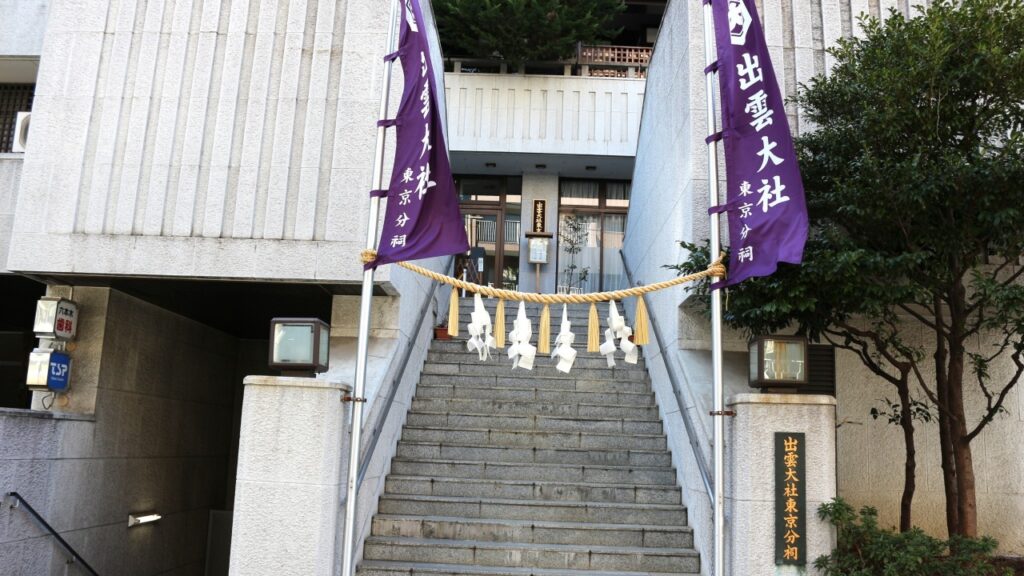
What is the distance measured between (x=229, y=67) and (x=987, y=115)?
7249 mm

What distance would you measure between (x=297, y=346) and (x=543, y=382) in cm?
417

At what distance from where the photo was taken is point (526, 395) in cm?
893

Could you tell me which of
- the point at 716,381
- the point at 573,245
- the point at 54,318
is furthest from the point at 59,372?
the point at 573,245

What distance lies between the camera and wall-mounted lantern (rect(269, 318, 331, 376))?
573cm

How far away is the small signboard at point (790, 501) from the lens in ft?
17.6

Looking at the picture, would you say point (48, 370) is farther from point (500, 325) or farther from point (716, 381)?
point (716, 381)

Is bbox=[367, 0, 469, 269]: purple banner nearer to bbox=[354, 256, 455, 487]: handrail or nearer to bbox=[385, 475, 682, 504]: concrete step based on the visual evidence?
bbox=[354, 256, 455, 487]: handrail

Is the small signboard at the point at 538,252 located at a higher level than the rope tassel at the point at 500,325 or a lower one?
higher

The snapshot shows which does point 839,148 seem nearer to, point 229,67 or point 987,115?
point 987,115

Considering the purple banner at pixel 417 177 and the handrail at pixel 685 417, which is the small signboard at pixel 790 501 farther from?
the purple banner at pixel 417 177

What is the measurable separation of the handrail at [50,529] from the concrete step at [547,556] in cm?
348

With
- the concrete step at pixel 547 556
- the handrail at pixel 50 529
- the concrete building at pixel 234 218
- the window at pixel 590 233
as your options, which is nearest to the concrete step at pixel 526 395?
the concrete building at pixel 234 218

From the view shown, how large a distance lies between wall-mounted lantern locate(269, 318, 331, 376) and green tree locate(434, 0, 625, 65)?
38.7 feet

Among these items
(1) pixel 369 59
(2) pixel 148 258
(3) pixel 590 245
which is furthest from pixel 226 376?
(3) pixel 590 245
